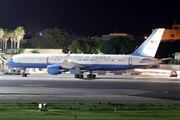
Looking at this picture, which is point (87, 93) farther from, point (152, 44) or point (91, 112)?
point (152, 44)

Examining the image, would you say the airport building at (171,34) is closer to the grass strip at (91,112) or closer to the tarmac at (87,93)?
the tarmac at (87,93)

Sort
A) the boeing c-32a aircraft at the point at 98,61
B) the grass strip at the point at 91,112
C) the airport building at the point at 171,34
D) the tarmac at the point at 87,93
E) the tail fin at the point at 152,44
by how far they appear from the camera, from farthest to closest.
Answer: the airport building at the point at 171,34, the tail fin at the point at 152,44, the boeing c-32a aircraft at the point at 98,61, the tarmac at the point at 87,93, the grass strip at the point at 91,112

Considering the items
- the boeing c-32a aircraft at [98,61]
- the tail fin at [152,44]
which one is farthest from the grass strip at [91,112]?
the tail fin at [152,44]

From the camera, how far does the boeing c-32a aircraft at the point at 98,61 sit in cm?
4569

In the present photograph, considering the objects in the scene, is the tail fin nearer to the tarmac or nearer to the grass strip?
the tarmac

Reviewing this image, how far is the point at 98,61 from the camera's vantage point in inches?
1861

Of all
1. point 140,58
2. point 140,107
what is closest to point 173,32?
point 140,58

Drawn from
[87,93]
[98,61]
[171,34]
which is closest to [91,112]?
[87,93]

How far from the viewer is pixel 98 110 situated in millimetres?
15883

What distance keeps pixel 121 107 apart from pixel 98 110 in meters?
1.59

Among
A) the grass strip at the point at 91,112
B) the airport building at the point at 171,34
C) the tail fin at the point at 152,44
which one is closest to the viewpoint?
the grass strip at the point at 91,112

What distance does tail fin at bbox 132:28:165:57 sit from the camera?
152 ft

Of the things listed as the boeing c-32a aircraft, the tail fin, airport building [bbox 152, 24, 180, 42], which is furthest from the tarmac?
airport building [bbox 152, 24, 180, 42]

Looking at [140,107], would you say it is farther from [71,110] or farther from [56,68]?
[56,68]
